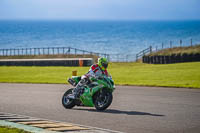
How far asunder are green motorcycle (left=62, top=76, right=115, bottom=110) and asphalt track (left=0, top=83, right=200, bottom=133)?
233mm

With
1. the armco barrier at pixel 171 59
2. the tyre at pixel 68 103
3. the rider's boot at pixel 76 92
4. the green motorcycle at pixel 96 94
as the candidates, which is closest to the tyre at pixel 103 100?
the green motorcycle at pixel 96 94

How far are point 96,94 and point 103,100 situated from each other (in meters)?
0.32

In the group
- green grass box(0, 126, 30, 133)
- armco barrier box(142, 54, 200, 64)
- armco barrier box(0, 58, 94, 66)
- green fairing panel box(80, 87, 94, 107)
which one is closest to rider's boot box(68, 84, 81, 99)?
green fairing panel box(80, 87, 94, 107)

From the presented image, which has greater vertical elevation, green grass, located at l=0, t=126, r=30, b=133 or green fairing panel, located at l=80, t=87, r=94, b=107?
green fairing panel, located at l=80, t=87, r=94, b=107

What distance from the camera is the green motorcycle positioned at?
12532 mm

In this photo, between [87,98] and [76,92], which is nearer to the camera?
[87,98]

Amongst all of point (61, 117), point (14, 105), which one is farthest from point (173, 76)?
point (61, 117)

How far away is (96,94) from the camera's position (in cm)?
1298

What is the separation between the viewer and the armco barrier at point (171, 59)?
137ft

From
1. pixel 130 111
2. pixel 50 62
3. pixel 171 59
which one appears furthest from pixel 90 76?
pixel 171 59

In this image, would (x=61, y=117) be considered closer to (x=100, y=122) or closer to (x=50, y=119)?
(x=50, y=119)

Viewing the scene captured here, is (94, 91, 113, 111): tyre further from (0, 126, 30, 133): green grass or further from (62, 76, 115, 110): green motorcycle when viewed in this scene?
(0, 126, 30, 133): green grass

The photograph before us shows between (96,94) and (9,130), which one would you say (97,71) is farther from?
(9,130)

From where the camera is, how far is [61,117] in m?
11.9
